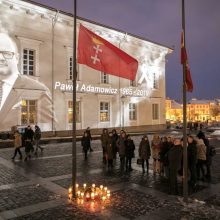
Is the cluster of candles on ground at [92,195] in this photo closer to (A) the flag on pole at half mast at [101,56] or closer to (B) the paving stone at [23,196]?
(B) the paving stone at [23,196]

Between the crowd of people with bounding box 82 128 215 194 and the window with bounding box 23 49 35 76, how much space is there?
13.2 m

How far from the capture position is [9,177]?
11031mm

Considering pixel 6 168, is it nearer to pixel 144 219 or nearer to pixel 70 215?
pixel 70 215

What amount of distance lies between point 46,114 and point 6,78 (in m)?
4.55

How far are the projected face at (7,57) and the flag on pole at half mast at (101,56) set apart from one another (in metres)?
15.4

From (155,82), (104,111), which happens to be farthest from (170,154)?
(155,82)

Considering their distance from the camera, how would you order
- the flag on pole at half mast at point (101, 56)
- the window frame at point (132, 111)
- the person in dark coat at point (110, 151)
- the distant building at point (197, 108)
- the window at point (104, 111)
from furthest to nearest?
1. the distant building at point (197, 108)
2. the window frame at point (132, 111)
3. the window at point (104, 111)
4. the person in dark coat at point (110, 151)
5. the flag on pole at half mast at point (101, 56)

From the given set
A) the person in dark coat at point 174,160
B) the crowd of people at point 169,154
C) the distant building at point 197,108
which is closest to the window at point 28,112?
the crowd of people at point 169,154

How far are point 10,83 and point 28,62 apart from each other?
262cm

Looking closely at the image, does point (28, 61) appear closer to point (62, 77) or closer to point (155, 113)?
point (62, 77)

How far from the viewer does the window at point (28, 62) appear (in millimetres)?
24375

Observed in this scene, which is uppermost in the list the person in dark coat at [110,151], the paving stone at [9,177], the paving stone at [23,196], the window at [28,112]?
the window at [28,112]

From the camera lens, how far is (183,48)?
8.16 meters

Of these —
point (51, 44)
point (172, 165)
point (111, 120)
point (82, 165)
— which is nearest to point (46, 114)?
point (51, 44)
